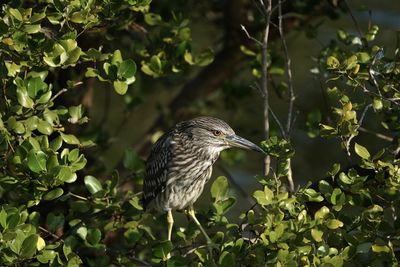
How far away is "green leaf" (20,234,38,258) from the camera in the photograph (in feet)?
13.3

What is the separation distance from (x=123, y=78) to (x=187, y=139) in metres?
1.41

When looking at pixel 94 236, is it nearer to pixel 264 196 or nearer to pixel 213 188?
pixel 213 188

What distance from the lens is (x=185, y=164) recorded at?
19.1 feet

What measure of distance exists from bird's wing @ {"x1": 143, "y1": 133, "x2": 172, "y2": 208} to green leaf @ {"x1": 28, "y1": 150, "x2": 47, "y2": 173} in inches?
57.4

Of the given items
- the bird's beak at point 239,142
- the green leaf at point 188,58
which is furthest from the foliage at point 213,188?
the bird's beak at point 239,142

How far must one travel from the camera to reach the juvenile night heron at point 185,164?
18.9 ft

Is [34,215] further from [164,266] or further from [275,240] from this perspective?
[275,240]

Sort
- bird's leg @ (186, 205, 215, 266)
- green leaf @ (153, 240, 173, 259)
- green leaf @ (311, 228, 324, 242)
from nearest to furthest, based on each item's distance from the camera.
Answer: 1. green leaf @ (311, 228, 324, 242)
2. bird's leg @ (186, 205, 215, 266)
3. green leaf @ (153, 240, 173, 259)

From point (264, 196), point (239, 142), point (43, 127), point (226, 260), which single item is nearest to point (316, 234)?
point (264, 196)

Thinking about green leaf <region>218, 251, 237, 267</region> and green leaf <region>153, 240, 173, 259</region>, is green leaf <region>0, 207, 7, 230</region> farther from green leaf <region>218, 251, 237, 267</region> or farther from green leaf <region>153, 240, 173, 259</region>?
green leaf <region>218, 251, 237, 267</region>

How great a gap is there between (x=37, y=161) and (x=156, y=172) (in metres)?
1.66

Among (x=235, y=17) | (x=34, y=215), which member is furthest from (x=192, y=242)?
(x=235, y=17)

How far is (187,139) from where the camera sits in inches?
233

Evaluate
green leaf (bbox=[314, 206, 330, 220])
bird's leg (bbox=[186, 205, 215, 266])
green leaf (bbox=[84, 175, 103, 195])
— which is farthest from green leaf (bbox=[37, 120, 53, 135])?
green leaf (bbox=[314, 206, 330, 220])
